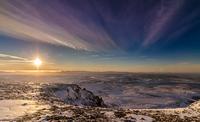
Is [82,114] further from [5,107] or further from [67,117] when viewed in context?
[5,107]

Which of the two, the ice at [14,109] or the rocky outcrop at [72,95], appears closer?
the ice at [14,109]

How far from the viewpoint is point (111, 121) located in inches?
777

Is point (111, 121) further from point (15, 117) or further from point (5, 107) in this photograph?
point (5, 107)

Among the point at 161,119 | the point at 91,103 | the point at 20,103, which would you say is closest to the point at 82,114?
the point at 161,119

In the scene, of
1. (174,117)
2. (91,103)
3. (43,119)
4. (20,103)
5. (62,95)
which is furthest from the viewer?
(91,103)

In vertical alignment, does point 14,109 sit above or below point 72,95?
above

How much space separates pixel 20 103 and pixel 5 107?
8.57 ft

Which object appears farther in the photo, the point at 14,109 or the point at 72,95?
the point at 72,95

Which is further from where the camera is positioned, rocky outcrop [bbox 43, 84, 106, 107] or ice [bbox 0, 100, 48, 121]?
rocky outcrop [bbox 43, 84, 106, 107]

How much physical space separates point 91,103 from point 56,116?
113 ft

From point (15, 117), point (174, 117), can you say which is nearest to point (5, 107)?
point (15, 117)

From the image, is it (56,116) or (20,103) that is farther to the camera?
(20,103)

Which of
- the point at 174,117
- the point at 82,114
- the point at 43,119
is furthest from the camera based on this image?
the point at 174,117

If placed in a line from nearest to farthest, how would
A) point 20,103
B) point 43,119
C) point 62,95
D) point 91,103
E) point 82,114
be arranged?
point 43,119
point 82,114
point 20,103
point 62,95
point 91,103
